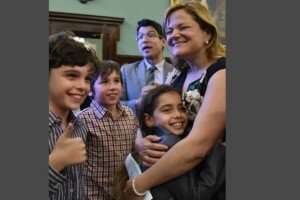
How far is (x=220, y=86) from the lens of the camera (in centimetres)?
117

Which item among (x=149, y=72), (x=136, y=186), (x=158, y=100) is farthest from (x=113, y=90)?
(x=136, y=186)

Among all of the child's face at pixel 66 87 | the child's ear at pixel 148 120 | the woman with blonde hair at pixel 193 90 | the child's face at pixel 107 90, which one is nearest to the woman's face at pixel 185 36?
the woman with blonde hair at pixel 193 90

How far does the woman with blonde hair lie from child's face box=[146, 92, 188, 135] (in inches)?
1.2

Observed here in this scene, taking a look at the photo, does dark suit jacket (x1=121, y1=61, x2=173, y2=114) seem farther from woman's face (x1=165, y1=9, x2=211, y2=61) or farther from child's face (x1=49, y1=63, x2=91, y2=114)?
child's face (x1=49, y1=63, x2=91, y2=114)

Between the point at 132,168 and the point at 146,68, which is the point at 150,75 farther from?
the point at 132,168

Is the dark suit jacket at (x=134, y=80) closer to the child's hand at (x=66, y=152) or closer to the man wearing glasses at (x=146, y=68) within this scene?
the man wearing glasses at (x=146, y=68)

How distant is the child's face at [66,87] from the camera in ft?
3.71

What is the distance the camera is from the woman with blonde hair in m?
1.15

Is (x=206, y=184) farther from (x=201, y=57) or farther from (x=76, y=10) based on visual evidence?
(x=76, y=10)

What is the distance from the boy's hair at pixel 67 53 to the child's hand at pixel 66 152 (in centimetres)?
23

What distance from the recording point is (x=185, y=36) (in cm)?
132

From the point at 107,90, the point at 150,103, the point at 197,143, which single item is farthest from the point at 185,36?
the point at 107,90

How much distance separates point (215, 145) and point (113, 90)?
85 cm

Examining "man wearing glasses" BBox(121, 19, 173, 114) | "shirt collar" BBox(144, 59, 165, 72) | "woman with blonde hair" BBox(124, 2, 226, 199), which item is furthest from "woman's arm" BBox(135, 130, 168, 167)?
"shirt collar" BBox(144, 59, 165, 72)
